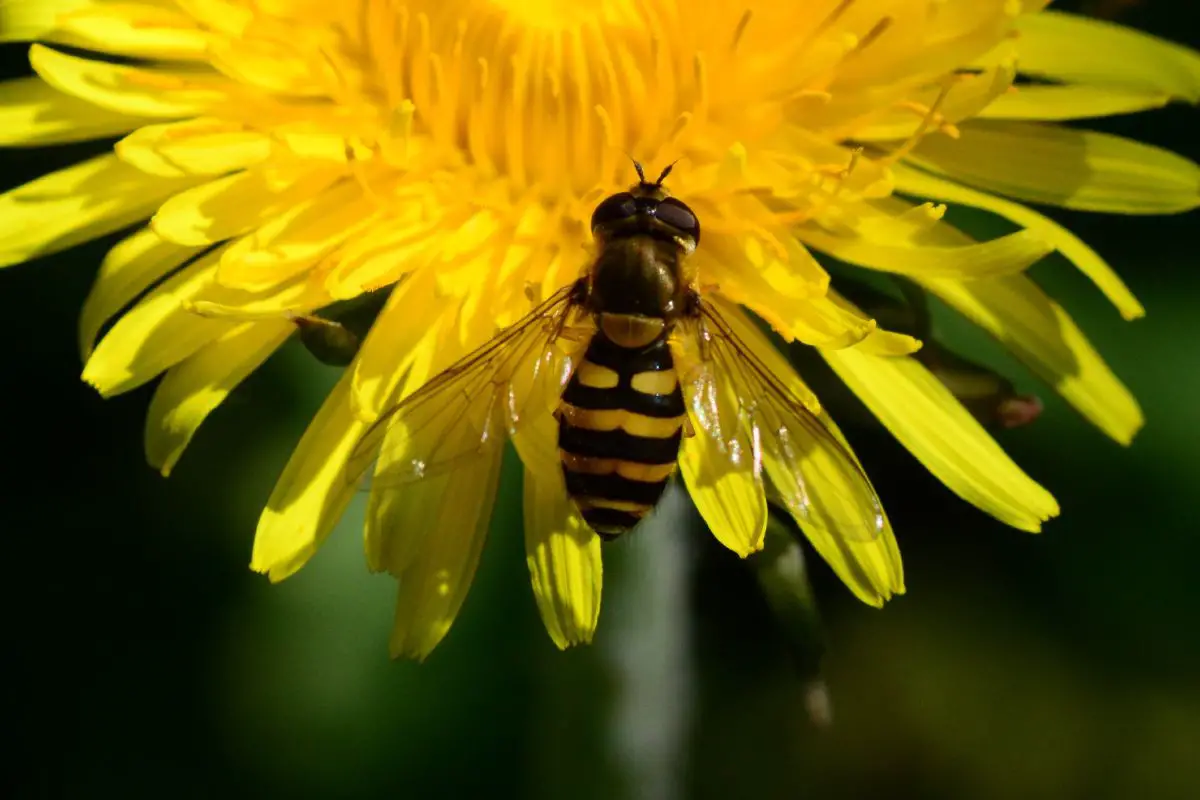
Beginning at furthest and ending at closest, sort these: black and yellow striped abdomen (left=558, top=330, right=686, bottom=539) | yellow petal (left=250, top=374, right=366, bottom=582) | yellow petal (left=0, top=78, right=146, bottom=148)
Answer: yellow petal (left=0, top=78, right=146, bottom=148) < yellow petal (left=250, top=374, right=366, bottom=582) < black and yellow striped abdomen (left=558, top=330, right=686, bottom=539)

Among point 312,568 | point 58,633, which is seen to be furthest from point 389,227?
point 58,633

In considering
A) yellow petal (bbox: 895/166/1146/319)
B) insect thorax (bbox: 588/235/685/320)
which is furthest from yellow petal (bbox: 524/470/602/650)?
yellow petal (bbox: 895/166/1146/319)

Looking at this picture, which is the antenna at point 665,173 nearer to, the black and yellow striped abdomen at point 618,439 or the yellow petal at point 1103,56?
the black and yellow striped abdomen at point 618,439

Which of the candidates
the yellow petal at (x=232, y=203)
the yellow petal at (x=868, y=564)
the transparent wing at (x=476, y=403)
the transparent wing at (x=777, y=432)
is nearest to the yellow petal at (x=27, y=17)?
the yellow petal at (x=232, y=203)

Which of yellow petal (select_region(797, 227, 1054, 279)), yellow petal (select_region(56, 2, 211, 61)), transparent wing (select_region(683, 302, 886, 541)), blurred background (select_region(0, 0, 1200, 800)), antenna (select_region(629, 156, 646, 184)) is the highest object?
yellow petal (select_region(56, 2, 211, 61))

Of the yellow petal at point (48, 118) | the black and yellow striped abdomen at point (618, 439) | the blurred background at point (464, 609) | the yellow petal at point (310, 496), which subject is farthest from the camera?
the blurred background at point (464, 609)

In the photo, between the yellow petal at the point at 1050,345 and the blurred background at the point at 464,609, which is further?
the blurred background at the point at 464,609

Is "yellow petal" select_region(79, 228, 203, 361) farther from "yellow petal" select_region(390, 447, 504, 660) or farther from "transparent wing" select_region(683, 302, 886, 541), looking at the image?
"transparent wing" select_region(683, 302, 886, 541)

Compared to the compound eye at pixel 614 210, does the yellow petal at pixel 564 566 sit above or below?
below
